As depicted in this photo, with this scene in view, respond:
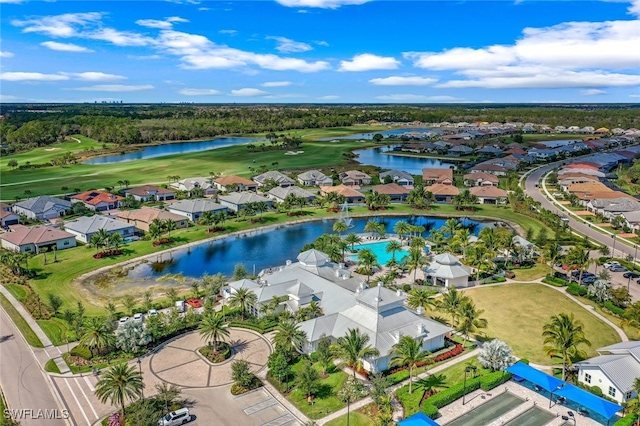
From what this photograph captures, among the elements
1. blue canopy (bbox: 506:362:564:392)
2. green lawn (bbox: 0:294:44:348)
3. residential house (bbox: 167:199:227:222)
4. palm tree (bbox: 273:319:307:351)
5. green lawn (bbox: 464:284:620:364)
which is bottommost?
green lawn (bbox: 464:284:620:364)

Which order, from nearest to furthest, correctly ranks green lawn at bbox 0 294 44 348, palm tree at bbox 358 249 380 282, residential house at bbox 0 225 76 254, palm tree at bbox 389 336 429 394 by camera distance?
1. palm tree at bbox 389 336 429 394
2. green lawn at bbox 0 294 44 348
3. palm tree at bbox 358 249 380 282
4. residential house at bbox 0 225 76 254

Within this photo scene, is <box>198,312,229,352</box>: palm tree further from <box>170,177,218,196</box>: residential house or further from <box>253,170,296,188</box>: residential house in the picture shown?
<box>253,170,296,188</box>: residential house

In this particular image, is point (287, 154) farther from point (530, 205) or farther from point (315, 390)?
point (315, 390)

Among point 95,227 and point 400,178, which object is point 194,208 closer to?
point 95,227

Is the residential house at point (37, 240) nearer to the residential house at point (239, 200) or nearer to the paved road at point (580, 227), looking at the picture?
the residential house at point (239, 200)

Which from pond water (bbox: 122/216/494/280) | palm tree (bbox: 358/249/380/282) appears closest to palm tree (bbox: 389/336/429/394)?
palm tree (bbox: 358/249/380/282)

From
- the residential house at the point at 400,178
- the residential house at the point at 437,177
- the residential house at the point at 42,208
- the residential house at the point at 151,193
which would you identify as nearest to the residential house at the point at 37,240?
the residential house at the point at 42,208
